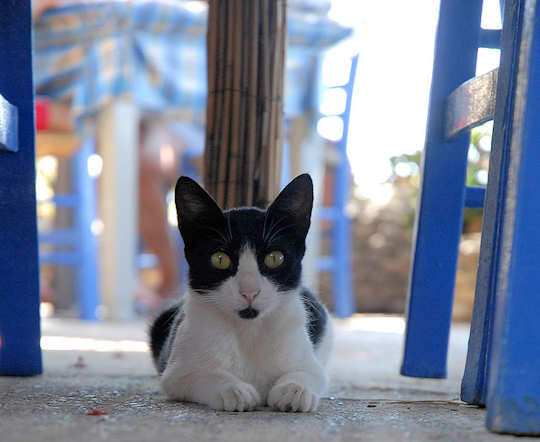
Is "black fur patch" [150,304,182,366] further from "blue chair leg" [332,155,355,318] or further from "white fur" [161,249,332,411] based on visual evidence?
"blue chair leg" [332,155,355,318]

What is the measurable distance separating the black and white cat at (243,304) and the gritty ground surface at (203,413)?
6 centimetres

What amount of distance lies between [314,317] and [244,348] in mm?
275

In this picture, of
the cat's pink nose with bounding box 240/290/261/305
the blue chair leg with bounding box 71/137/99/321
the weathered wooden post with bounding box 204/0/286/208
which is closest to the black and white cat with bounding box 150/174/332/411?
the cat's pink nose with bounding box 240/290/261/305

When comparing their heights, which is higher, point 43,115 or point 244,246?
point 43,115

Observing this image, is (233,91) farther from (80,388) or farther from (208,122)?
(80,388)

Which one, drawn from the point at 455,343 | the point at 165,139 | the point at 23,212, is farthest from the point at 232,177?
the point at 165,139

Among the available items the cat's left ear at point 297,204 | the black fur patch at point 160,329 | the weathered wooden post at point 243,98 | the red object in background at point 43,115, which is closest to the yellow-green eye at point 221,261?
the cat's left ear at point 297,204

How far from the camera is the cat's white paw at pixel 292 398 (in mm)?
1005

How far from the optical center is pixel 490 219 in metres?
1.02

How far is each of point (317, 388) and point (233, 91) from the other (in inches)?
29.4

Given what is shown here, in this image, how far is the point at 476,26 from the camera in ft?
4.75

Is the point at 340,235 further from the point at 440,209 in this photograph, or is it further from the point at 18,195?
the point at 18,195

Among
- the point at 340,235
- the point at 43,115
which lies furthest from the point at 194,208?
the point at 340,235

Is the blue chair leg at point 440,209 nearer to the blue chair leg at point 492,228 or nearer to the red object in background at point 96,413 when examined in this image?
the blue chair leg at point 492,228
